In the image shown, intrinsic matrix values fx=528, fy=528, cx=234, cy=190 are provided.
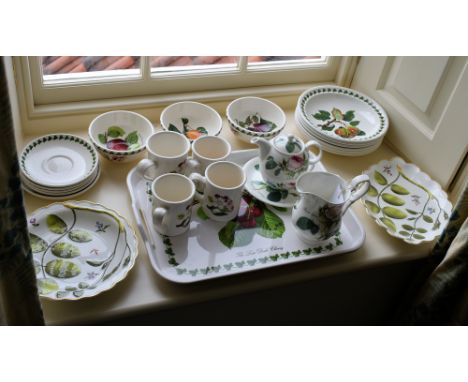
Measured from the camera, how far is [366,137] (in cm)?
128

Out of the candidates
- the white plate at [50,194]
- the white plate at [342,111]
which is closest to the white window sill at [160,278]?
the white plate at [50,194]

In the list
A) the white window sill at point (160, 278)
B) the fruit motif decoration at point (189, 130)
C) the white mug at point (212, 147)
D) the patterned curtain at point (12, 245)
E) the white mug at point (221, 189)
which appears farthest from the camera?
the fruit motif decoration at point (189, 130)

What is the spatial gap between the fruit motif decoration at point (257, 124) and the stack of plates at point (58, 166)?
372mm

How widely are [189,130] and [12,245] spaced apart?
0.63 m

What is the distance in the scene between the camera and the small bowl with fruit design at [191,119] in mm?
1252

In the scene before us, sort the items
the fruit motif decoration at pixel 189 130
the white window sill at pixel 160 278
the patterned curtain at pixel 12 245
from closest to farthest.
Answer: the patterned curtain at pixel 12 245 → the white window sill at pixel 160 278 → the fruit motif decoration at pixel 189 130

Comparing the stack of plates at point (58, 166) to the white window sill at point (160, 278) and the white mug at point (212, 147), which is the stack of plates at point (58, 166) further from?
the white mug at point (212, 147)

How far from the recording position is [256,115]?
1322mm

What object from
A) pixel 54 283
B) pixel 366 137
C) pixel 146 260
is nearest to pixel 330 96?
pixel 366 137

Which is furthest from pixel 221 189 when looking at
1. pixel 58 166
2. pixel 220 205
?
pixel 58 166

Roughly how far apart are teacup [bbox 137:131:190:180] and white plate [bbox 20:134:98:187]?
134 mm

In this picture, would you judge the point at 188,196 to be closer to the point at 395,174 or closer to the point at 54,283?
the point at 54,283

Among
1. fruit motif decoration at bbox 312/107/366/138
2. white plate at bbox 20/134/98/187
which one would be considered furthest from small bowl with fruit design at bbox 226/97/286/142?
white plate at bbox 20/134/98/187
